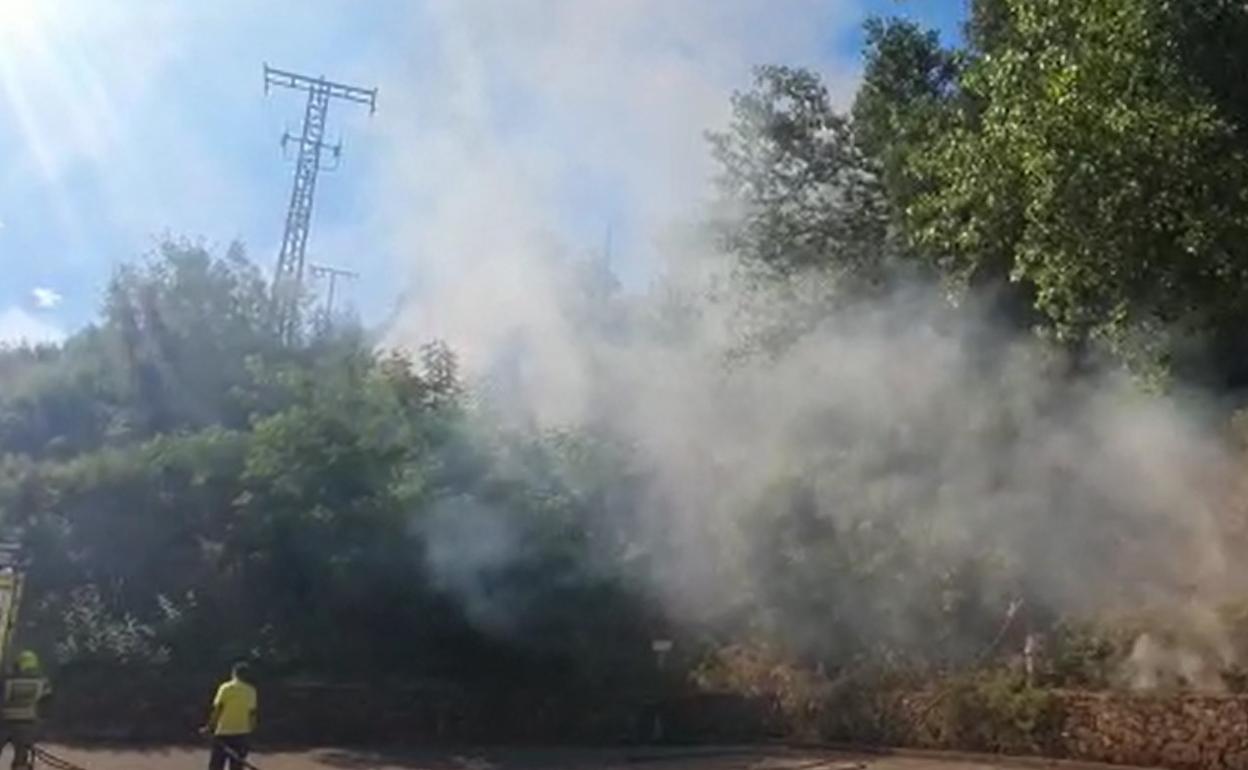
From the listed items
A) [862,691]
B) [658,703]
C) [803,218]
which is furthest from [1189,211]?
[803,218]

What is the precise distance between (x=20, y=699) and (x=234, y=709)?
5.56 feet

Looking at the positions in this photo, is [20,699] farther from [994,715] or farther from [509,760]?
[994,715]

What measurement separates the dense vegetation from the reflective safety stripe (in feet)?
16.2

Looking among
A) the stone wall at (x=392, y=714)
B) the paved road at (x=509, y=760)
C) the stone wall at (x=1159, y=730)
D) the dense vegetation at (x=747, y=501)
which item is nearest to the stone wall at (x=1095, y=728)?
the stone wall at (x=1159, y=730)

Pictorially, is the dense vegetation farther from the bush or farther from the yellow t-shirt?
the yellow t-shirt

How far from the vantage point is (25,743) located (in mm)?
12211

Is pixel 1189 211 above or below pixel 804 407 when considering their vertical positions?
below

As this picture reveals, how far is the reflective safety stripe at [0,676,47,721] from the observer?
12.2 m

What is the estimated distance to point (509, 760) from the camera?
16.5m

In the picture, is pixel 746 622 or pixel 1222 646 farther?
pixel 746 622

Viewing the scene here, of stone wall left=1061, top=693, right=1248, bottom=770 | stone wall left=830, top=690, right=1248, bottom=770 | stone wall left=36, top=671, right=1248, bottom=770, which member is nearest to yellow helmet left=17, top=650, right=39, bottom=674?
stone wall left=36, top=671, right=1248, bottom=770

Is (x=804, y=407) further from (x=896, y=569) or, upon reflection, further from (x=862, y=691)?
(x=862, y=691)

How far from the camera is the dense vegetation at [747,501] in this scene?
1123cm

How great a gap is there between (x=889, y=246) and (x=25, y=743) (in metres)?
15.2
